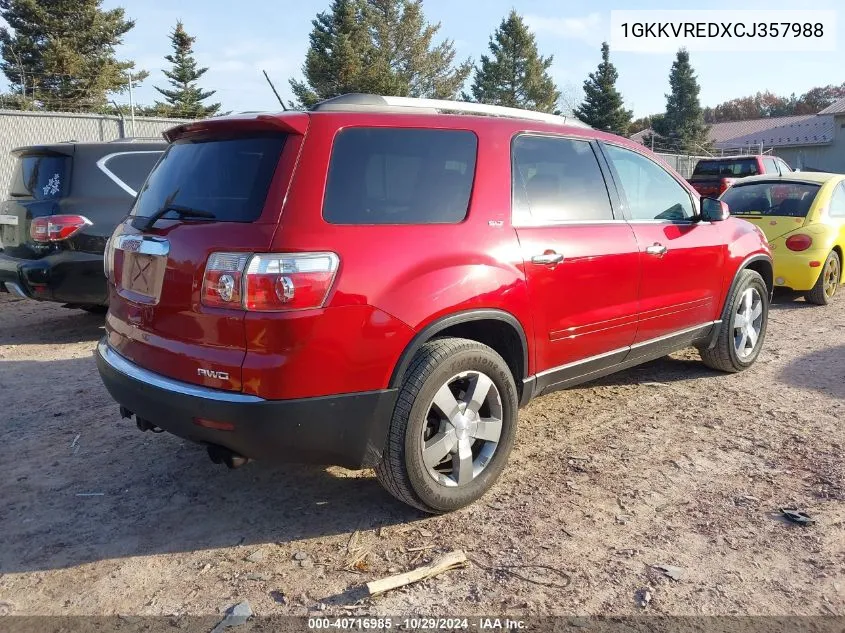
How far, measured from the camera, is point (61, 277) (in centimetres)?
579

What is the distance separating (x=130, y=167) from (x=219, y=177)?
4113 millimetres

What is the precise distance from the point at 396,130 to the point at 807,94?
87649 millimetres

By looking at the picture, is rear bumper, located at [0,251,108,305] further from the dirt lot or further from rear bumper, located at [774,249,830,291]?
rear bumper, located at [774,249,830,291]

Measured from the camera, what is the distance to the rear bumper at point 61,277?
578 centimetres

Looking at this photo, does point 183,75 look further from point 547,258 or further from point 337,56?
point 547,258

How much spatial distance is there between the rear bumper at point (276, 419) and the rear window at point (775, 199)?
22.2 ft

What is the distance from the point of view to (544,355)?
347cm

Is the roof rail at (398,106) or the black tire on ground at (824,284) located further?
the black tire on ground at (824,284)

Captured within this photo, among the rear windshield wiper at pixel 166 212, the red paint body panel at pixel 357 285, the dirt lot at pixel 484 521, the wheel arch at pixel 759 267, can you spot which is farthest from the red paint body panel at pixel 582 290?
the rear windshield wiper at pixel 166 212

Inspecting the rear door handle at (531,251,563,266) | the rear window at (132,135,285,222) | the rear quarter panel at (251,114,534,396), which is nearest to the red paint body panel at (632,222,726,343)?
the rear door handle at (531,251,563,266)

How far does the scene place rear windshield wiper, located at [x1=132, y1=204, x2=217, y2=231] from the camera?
2.78 m

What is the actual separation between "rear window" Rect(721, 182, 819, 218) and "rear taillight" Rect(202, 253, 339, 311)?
6.92 metres

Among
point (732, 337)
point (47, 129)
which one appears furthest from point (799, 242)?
point (47, 129)

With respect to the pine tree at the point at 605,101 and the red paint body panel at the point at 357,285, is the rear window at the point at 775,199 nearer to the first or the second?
the red paint body panel at the point at 357,285
